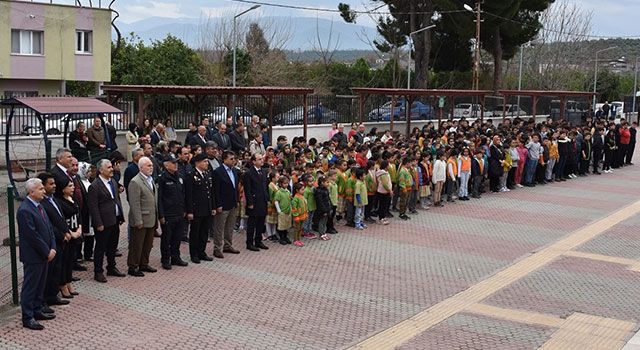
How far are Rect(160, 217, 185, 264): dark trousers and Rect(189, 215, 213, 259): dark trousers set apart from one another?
12.5 inches

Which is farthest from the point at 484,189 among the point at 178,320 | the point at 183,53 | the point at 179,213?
the point at 183,53

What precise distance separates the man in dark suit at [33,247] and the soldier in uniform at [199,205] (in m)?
2.98

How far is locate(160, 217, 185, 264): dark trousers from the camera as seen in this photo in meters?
11.2

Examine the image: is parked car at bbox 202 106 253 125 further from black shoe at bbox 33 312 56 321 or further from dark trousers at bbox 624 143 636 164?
black shoe at bbox 33 312 56 321

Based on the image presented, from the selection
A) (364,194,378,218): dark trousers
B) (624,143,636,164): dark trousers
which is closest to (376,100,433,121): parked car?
(624,143,636,164): dark trousers

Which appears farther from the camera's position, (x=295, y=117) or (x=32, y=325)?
(x=295, y=117)

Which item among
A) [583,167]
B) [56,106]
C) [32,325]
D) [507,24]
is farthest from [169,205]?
[507,24]

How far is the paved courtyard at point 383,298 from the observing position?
8.89m

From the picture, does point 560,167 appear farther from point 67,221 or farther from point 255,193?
point 67,221

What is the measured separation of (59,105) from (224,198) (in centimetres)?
447

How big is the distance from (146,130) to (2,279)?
9.25 metres

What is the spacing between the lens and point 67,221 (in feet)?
31.8

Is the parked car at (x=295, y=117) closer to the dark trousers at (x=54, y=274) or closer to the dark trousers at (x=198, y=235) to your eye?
the dark trousers at (x=198, y=235)

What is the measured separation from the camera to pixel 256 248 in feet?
42.7
